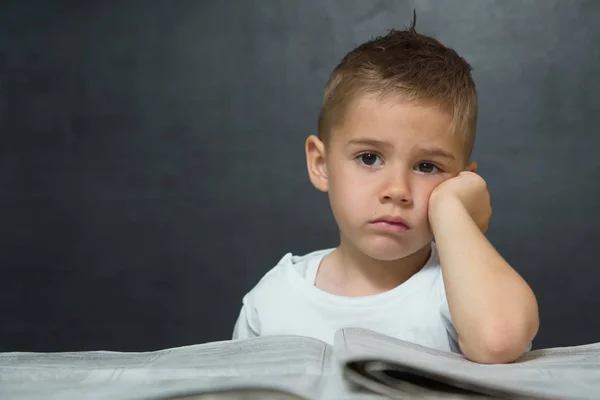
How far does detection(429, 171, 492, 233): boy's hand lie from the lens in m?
0.90

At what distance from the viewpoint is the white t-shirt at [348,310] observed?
38.3 inches

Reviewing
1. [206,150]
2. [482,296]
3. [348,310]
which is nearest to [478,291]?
[482,296]

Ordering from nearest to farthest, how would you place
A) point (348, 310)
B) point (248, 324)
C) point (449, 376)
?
1. point (449, 376)
2. point (348, 310)
3. point (248, 324)

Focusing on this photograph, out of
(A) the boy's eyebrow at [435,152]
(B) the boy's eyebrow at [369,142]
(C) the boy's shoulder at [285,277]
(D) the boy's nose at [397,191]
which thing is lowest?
(C) the boy's shoulder at [285,277]

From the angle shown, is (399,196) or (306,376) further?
(399,196)

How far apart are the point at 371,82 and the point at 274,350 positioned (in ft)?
1.44

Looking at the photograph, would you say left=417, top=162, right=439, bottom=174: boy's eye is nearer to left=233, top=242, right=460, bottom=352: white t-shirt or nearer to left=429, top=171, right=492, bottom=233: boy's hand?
left=429, top=171, right=492, bottom=233: boy's hand

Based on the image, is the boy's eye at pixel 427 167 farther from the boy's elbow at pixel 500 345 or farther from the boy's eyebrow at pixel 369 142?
the boy's elbow at pixel 500 345

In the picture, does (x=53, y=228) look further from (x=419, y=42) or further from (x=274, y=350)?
(x=274, y=350)

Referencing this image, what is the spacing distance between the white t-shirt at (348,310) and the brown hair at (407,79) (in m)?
0.20

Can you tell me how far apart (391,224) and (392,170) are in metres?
0.07

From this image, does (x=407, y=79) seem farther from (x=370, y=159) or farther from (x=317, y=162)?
(x=317, y=162)

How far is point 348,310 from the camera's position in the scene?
1.03m

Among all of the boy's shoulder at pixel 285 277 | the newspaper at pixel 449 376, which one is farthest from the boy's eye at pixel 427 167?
the newspaper at pixel 449 376
